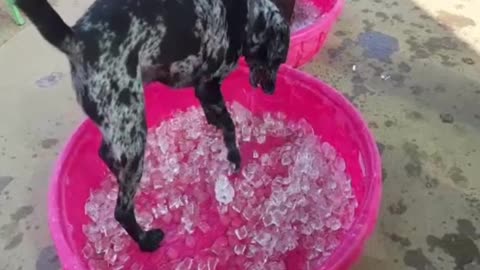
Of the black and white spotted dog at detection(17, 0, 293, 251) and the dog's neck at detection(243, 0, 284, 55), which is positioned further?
the dog's neck at detection(243, 0, 284, 55)

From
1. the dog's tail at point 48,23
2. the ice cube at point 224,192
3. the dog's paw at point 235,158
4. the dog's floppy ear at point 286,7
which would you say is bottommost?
the ice cube at point 224,192

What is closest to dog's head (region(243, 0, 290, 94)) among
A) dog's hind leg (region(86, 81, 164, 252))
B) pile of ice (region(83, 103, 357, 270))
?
dog's hind leg (region(86, 81, 164, 252))

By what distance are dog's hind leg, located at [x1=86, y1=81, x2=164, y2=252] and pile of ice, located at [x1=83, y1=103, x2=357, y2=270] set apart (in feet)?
0.83

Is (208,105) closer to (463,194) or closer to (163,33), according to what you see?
(163,33)

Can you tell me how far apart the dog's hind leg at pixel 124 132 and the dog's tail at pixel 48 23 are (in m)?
0.09

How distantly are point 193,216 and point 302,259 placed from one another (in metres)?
0.25

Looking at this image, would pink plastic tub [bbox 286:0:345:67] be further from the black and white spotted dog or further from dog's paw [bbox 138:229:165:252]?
dog's paw [bbox 138:229:165:252]

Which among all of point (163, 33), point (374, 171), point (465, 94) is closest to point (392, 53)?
point (465, 94)

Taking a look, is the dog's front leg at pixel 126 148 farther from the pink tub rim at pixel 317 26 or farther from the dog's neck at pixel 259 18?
the pink tub rim at pixel 317 26

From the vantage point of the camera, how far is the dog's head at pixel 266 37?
1133 millimetres

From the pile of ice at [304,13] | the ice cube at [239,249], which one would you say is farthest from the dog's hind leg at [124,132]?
the pile of ice at [304,13]

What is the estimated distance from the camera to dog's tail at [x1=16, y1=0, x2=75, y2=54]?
0.89 m

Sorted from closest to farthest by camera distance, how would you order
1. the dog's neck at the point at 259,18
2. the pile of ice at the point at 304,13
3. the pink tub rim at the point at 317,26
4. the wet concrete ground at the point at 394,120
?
1. the dog's neck at the point at 259,18
2. the wet concrete ground at the point at 394,120
3. the pink tub rim at the point at 317,26
4. the pile of ice at the point at 304,13

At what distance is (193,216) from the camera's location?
144cm
